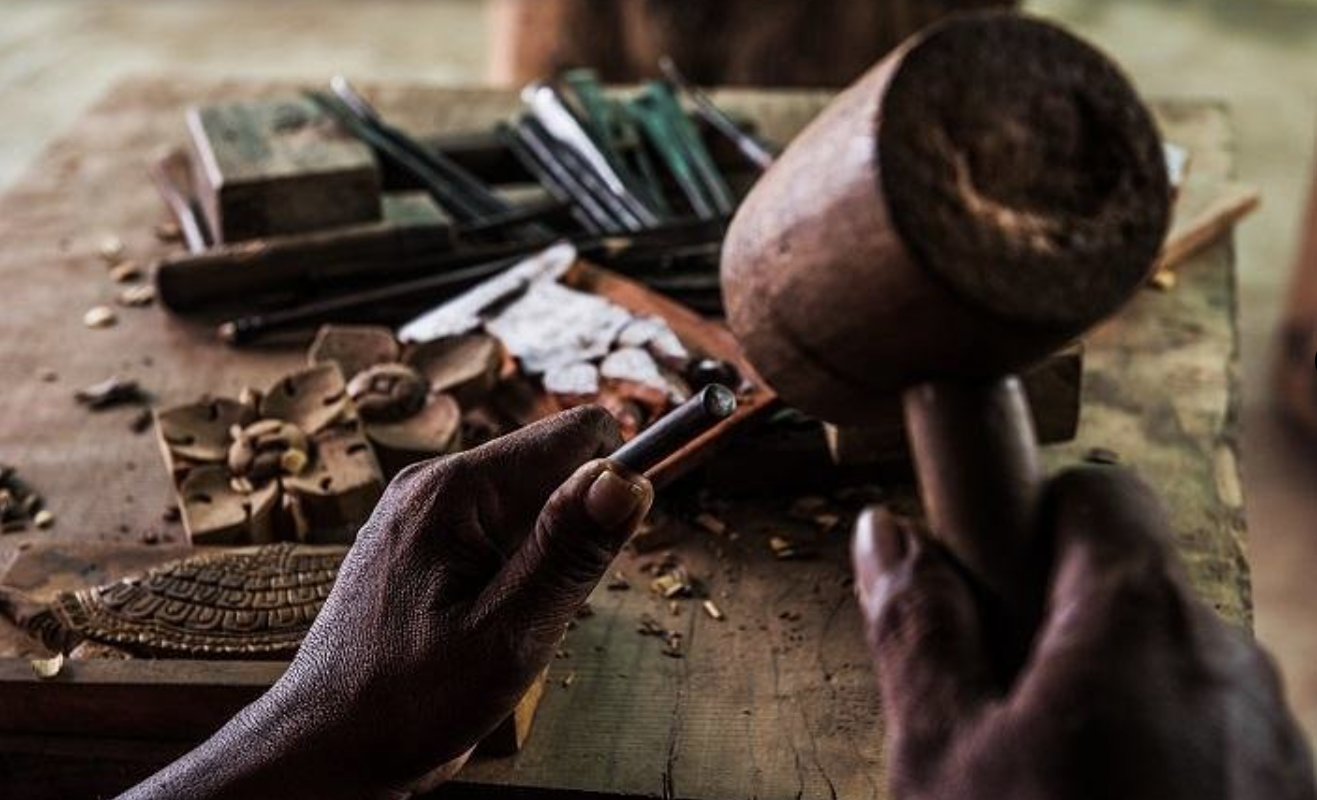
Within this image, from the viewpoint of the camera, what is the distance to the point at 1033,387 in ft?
5.92

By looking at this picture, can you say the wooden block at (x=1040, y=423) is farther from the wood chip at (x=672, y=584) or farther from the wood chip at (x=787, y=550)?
the wood chip at (x=672, y=584)

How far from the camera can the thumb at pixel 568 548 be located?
1193mm

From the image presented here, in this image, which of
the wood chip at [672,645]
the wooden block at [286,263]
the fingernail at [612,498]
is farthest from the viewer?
the wooden block at [286,263]

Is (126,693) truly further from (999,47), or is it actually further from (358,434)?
(999,47)

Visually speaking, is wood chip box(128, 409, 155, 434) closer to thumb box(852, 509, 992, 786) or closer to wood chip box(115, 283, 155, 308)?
wood chip box(115, 283, 155, 308)

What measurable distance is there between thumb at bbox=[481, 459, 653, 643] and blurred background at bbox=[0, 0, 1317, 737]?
11.6ft

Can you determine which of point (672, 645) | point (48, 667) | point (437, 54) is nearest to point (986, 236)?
point (672, 645)

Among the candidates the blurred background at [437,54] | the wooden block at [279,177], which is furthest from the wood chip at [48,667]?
the blurred background at [437,54]

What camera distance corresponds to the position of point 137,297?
2.24 m

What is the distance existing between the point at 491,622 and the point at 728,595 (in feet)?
1.53

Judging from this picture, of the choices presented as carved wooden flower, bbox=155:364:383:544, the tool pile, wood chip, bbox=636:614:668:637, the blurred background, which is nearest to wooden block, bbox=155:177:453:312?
the tool pile

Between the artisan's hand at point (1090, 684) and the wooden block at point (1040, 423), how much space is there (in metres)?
0.69

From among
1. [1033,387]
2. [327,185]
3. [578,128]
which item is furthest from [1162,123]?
[327,185]

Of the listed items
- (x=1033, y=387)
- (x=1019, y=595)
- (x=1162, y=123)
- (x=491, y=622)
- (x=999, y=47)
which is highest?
(x=999, y=47)
